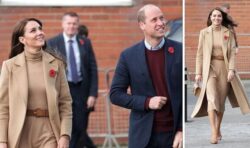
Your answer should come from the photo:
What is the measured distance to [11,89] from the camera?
17.8 feet

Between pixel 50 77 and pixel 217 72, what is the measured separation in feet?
5.69

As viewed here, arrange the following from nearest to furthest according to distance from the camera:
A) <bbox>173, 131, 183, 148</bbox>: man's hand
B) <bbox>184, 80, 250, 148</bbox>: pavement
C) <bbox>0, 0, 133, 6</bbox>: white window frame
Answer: <bbox>184, 80, 250, 148</bbox>: pavement, <bbox>173, 131, 183, 148</bbox>: man's hand, <bbox>0, 0, 133, 6</bbox>: white window frame

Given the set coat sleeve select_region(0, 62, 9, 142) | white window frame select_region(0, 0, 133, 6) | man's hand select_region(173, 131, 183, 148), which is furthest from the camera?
white window frame select_region(0, 0, 133, 6)

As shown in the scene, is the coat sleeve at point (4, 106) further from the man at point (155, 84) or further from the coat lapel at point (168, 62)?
the coat lapel at point (168, 62)

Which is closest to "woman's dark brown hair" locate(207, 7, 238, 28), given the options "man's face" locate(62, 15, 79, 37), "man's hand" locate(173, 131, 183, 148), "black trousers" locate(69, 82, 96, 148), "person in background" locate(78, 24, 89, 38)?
"man's hand" locate(173, 131, 183, 148)

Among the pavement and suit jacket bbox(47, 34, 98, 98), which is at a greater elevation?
the pavement

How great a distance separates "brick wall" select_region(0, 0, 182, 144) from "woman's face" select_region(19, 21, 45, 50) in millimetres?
4240

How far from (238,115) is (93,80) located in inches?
163

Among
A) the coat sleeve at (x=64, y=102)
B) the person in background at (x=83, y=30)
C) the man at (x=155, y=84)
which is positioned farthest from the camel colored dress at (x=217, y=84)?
the person in background at (x=83, y=30)

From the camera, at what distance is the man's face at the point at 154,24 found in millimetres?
4898

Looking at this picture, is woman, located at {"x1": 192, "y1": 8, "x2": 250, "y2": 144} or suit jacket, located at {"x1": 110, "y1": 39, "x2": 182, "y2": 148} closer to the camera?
woman, located at {"x1": 192, "y1": 8, "x2": 250, "y2": 144}

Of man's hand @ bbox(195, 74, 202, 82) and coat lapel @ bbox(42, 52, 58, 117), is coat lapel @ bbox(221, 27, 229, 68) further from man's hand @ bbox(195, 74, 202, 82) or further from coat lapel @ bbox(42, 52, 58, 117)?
coat lapel @ bbox(42, 52, 58, 117)

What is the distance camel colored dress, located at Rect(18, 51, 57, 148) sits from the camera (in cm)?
539

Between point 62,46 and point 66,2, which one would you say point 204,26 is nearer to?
point 62,46
